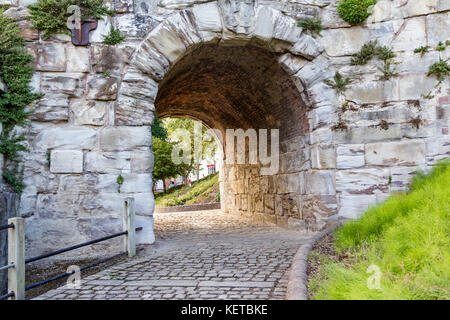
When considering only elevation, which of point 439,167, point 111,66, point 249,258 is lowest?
point 249,258

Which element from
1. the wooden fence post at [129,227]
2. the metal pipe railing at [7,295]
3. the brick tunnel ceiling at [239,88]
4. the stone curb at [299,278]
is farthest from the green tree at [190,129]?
the metal pipe railing at [7,295]

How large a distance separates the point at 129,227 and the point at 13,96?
219cm

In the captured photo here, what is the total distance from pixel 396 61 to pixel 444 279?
3985mm

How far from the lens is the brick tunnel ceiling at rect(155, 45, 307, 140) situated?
5871mm

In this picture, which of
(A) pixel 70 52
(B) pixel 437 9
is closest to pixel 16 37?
(A) pixel 70 52

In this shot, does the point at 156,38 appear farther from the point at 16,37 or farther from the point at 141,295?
the point at 141,295

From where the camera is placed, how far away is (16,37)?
4.61 metres

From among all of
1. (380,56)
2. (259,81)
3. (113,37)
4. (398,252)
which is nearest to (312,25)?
(380,56)

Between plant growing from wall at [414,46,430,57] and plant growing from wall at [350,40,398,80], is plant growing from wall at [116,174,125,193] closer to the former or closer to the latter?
plant growing from wall at [350,40,398,80]

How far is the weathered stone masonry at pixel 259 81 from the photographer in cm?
466

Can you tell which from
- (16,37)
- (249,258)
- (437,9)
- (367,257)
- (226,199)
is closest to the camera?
(367,257)

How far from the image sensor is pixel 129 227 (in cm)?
440

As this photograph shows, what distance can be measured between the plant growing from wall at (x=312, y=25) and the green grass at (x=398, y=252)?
8.86 ft

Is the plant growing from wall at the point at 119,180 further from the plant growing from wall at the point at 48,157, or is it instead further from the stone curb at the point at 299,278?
the stone curb at the point at 299,278
